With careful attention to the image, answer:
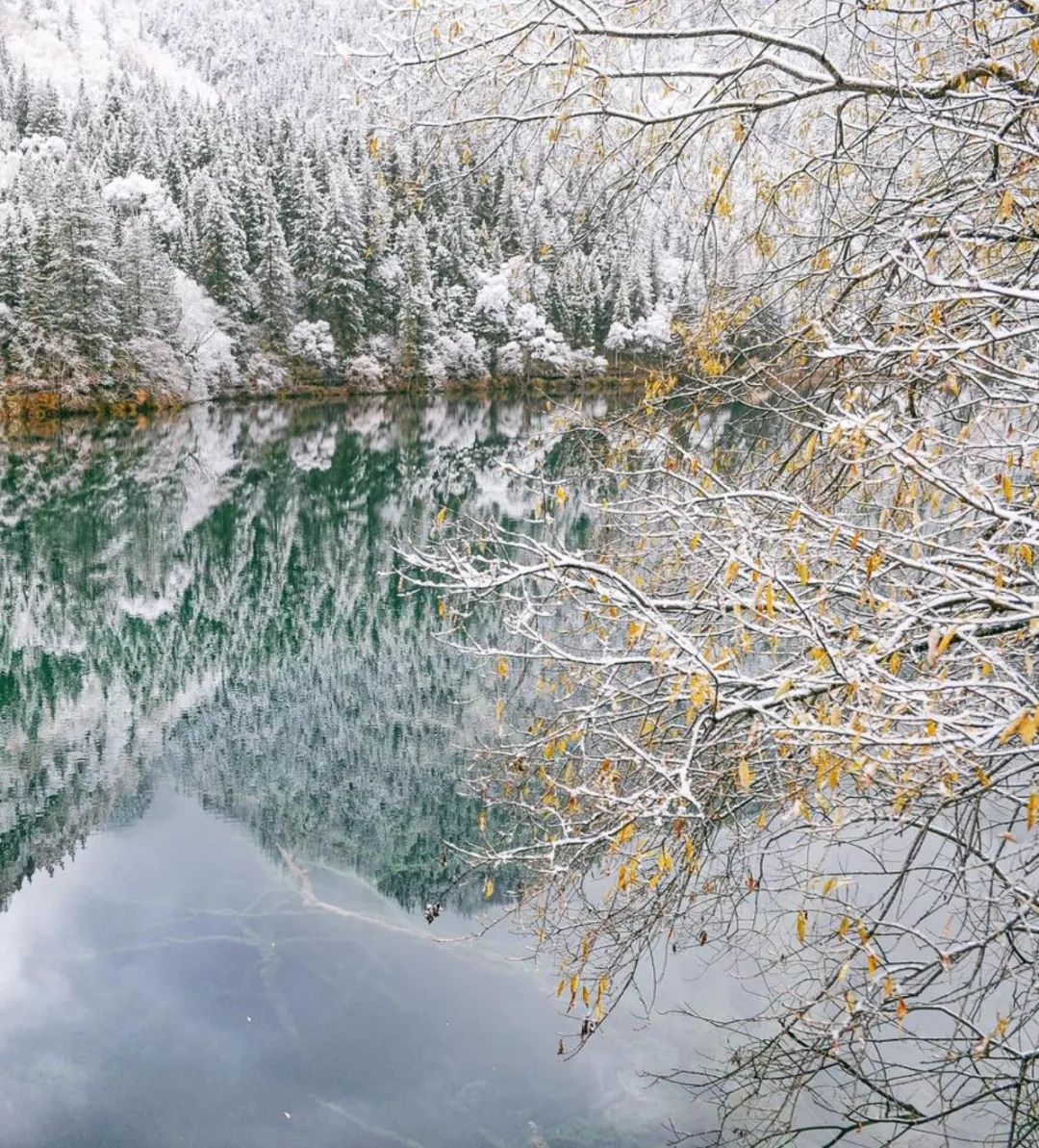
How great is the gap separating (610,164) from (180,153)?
73.9 metres

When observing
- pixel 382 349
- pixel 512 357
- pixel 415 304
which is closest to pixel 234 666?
pixel 415 304

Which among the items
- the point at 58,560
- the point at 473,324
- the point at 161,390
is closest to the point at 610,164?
the point at 58,560

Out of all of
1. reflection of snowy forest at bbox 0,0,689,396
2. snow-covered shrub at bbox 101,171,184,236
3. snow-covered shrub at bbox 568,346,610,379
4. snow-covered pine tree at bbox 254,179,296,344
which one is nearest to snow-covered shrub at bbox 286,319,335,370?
reflection of snowy forest at bbox 0,0,689,396

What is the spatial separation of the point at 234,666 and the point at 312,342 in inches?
1878

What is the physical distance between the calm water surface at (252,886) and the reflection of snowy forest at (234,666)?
0.05 metres

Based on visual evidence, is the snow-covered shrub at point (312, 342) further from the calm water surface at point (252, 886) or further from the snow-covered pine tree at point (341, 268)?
the calm water surface at point (252, 886)

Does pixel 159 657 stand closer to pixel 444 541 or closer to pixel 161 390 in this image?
pixel 444 541

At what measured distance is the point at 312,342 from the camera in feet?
197

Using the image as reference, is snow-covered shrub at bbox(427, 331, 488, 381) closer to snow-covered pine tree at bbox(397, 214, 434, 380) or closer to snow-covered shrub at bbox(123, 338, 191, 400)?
snow-covered pine tree at bbox(397, 214, 434, 380)

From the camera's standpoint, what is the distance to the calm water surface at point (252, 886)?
6.57 m

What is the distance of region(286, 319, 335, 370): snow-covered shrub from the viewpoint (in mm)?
59844

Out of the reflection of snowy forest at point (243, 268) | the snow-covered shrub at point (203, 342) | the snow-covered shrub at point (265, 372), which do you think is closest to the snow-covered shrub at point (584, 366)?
the reflection of snowy forest at point (243, 268)

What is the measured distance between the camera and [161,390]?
5022cm

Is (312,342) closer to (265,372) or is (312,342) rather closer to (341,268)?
(265,372)
